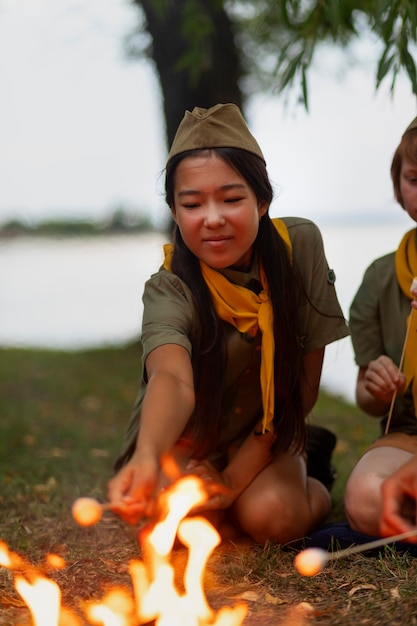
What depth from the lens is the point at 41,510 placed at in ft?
11.7

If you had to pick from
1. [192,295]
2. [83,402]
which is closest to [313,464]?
[192,295]

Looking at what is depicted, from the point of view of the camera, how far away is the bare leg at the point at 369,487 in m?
2.82

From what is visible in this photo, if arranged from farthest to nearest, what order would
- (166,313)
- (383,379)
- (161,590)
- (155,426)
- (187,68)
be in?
(187,68) → (383,379) → (166,313) → (161,590) → (155,426)

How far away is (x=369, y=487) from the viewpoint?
2838 millimetres

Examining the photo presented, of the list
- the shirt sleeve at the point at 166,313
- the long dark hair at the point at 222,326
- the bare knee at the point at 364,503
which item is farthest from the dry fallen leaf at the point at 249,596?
the shirt sleeve at the point at 166,313

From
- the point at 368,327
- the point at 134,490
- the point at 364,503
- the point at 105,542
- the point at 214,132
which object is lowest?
the point at 105,542

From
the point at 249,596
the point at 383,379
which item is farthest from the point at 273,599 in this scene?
the point at 383,379

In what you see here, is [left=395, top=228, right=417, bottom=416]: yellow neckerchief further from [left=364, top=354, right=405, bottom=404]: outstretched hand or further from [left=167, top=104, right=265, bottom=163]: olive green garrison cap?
[left=167, top=104, right=265, bottom=163]: olive green garrison cap

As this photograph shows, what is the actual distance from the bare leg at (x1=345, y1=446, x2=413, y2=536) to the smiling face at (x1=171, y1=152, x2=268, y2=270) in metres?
0.90

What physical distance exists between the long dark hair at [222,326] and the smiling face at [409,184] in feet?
1.58

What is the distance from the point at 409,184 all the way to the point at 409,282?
38 centimetres

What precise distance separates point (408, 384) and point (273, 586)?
3.08 ft

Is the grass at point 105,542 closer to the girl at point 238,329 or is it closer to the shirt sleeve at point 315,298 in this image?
the girl at point 238,329

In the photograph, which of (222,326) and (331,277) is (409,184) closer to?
(331,277)
